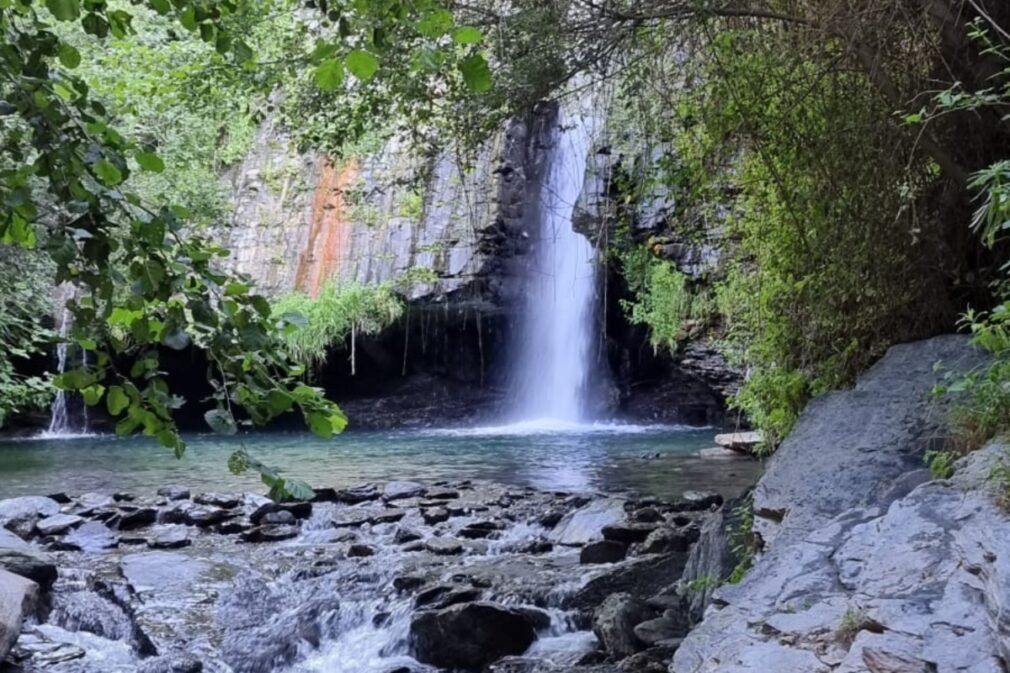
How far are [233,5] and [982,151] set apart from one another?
3.76 m

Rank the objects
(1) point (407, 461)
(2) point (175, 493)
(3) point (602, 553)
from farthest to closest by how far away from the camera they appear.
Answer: (1) point (407, 461) < (2) point (175, 493) < (3) point (602, 553)

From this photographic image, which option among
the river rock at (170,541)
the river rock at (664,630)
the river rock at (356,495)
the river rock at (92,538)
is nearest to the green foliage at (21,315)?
the river rock at (92,538)

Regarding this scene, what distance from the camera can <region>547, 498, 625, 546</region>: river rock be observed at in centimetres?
704

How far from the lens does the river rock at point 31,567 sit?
5824mm

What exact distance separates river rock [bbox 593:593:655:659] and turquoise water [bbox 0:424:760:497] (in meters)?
4.30

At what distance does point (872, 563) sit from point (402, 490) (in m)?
7.28

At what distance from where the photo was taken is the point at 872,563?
9.00ft

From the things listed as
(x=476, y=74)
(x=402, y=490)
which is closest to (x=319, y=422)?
(x=476, y=74)

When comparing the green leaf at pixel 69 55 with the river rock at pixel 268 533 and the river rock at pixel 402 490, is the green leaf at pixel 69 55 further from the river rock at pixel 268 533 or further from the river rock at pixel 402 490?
the river rock at pixel 402 490

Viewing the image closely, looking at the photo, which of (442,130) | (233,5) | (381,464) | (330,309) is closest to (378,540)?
(442,130)

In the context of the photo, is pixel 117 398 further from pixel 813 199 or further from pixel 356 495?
pixel 356 495

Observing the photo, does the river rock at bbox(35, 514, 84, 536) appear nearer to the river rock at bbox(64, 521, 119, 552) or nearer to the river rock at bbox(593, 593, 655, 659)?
the river rock at bbox(64, 521, 119, 552)

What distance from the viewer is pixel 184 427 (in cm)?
1964

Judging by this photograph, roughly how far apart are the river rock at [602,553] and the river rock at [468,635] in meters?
1.35
